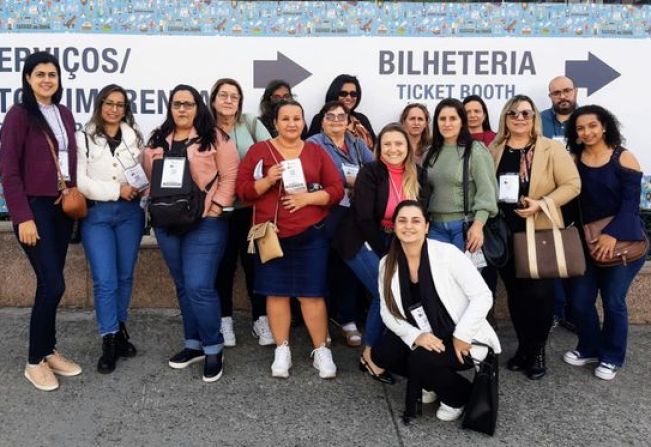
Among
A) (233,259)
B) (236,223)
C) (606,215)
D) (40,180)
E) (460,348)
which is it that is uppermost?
(40,180)

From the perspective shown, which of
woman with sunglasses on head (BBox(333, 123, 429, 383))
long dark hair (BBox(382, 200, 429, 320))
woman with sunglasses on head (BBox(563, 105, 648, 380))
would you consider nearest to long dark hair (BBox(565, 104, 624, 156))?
woman with sunglasses on head (BBox(563, 105, 648, 380))

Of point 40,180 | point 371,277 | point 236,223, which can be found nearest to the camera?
point 40,180

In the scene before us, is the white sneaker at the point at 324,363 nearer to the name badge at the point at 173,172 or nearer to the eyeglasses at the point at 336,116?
the name badge at the point at 173,172

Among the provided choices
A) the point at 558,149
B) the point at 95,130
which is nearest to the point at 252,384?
the point at 95,130

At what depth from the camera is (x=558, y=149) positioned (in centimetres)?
398

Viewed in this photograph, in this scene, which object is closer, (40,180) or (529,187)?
(40,180)

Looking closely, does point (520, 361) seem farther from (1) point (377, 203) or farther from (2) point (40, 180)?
(2) point (40, 180)

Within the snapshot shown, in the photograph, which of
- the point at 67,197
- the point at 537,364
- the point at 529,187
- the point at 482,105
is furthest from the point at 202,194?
the point at 537,364

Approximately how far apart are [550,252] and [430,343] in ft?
3.37

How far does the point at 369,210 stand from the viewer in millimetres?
3920

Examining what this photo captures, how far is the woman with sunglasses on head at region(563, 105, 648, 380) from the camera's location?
3955mm

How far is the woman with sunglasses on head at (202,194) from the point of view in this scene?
3.91 metres

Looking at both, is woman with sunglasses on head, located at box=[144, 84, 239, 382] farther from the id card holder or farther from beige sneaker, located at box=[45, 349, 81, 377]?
the id card holder

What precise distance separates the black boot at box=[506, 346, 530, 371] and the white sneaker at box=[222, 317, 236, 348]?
191 centimetres
